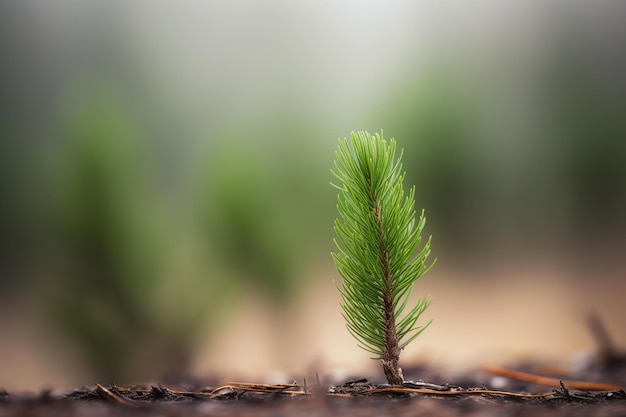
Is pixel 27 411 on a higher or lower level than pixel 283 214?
lower

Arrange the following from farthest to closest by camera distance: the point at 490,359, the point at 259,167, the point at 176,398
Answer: the point at 259,167
the point at 490,359
the point at 176,398

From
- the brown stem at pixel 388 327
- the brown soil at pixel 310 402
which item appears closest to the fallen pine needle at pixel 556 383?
the brown soil at pixel 310 402

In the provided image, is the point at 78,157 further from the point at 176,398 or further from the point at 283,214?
the point at 176,398

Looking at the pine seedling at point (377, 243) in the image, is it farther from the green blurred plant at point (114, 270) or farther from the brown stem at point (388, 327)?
the green blurred plant at point (114, 270)

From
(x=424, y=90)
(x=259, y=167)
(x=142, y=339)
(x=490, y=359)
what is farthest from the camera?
(x=424, y=90)

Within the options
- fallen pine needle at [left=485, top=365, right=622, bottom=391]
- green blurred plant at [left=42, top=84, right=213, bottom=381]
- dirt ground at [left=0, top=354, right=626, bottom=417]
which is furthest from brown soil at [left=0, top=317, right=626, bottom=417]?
green blurred plant at [left=42, top=84, right=213, bottom=381]

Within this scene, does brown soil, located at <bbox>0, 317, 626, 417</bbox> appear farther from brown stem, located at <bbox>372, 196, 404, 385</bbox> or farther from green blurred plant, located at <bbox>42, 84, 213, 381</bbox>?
green blurred plant, located at <bbox>42, 84, 213, 381</bbox>

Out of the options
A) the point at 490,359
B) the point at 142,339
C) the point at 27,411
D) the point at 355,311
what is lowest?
the point at 27,411

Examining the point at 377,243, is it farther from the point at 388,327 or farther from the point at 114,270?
the point at 114,270

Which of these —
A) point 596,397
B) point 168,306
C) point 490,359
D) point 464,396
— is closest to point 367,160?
point 464,396
